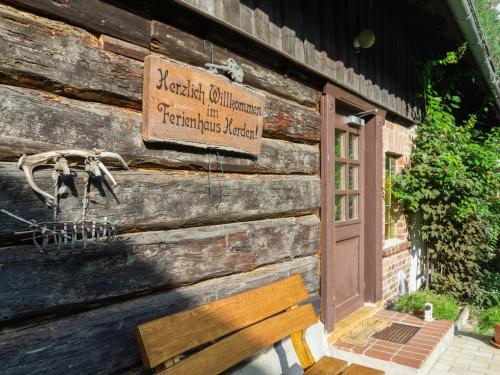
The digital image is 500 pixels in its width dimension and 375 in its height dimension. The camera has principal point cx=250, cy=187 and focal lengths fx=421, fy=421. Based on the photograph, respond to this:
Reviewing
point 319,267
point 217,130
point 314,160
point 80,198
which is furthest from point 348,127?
point 80,198

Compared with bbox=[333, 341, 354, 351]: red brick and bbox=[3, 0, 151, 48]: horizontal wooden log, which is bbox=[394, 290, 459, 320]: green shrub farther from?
bbox=[3, 0, 151, 48]: horizontal wooden log

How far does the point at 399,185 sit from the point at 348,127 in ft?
4.97

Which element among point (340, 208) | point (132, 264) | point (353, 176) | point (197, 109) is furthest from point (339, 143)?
point (132, 264)

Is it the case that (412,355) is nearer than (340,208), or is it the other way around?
(412,355)

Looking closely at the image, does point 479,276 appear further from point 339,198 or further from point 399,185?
point 339,198

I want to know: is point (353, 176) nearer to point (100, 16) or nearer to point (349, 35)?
point (349, 35)

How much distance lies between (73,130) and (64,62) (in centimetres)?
28

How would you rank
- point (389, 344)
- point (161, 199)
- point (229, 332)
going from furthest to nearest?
point (389, 344) < point (229, 332) < point (161, 199)

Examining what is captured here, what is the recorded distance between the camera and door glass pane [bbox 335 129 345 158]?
4.43 meters

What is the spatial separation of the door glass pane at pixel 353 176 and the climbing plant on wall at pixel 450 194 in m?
0.99

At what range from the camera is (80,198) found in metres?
1.80

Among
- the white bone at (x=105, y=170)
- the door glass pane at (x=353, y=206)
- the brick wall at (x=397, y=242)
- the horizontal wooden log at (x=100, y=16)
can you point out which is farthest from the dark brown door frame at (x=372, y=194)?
the white bone at (x=105, y=170)

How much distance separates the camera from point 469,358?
13.9 feet

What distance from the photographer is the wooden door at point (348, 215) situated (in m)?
4.39
